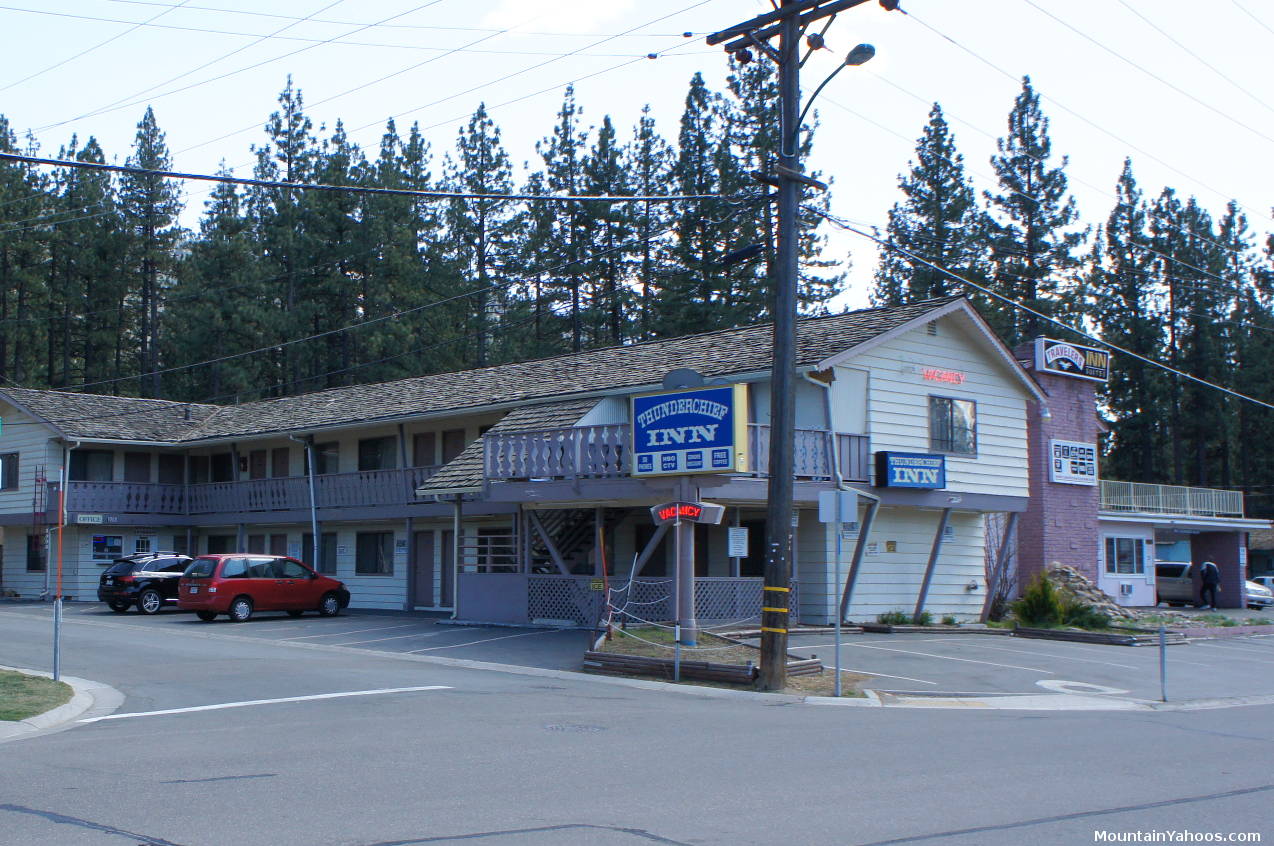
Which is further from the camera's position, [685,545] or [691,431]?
[685,545]

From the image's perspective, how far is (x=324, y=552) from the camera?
38125mm

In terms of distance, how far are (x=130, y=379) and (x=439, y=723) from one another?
54.2 metres

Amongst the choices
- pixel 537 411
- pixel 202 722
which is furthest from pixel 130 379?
pixel 202 722

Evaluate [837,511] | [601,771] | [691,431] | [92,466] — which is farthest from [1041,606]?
[92,466]

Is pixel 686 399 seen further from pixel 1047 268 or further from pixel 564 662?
pixel 1047 268

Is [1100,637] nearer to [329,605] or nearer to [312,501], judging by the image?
[329,605]

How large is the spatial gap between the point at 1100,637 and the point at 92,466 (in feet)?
104

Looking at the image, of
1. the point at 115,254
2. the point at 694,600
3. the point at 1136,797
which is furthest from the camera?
Result: the point at 115,254

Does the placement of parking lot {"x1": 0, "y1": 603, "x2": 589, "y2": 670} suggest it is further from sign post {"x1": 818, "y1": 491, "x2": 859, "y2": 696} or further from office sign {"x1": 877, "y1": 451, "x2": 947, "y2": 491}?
office sign {"x1": 877, "y1": 451, "x2": 947, "y2": 491}

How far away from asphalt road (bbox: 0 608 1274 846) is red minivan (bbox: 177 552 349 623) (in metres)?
12.6

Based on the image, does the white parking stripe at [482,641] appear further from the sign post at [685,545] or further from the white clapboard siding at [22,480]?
the white clapboard siding at [22,480]

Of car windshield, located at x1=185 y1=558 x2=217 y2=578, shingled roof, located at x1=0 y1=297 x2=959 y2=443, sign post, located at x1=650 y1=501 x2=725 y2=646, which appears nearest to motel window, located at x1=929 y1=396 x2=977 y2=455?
shingled roof, located at x1=0 y1=297 x2=959 y2=443

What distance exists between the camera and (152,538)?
42.5m

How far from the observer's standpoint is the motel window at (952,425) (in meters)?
29.2
